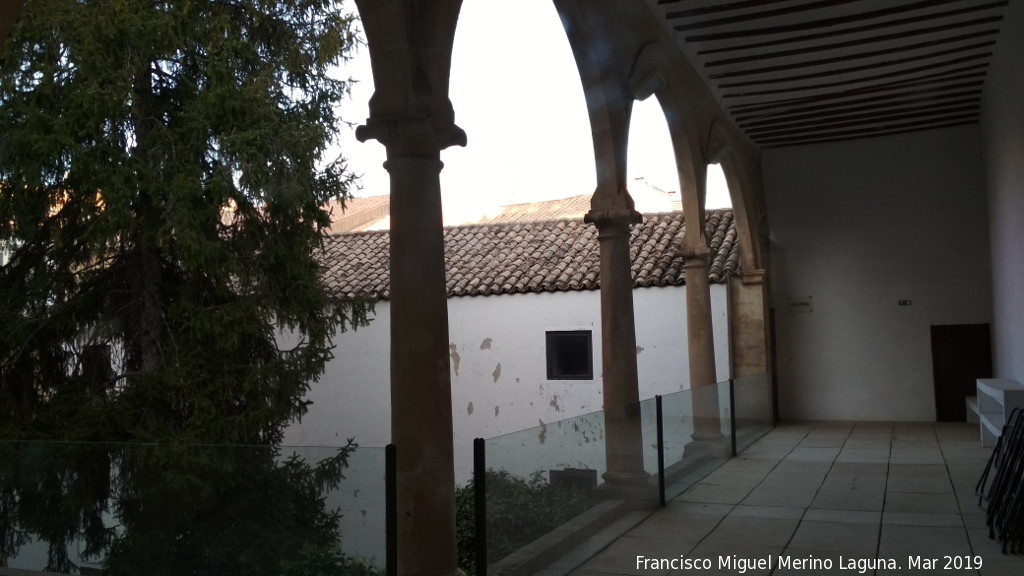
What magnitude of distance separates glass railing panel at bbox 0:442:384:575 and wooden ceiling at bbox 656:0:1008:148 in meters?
6.55

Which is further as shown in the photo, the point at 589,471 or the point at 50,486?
the point at 589,471

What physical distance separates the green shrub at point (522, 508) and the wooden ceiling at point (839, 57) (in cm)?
548

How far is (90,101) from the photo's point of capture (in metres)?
7.38

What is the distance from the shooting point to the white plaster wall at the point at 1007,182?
362 inches

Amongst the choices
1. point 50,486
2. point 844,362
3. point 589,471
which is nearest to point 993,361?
point 844,362

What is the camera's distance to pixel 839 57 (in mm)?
10484

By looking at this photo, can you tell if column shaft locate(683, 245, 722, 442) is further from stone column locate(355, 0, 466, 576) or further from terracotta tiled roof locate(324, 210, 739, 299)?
stone column locate(355, 0, 466, 576)

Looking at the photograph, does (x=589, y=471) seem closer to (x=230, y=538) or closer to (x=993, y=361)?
(x=230, y=538)

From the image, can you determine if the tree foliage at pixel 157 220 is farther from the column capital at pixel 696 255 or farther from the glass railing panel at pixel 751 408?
the glass railing panel at pixel 751 408

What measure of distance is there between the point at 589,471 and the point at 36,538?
11.4ft

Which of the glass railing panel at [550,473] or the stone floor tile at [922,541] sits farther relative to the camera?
the stone floor tile at [922,541]

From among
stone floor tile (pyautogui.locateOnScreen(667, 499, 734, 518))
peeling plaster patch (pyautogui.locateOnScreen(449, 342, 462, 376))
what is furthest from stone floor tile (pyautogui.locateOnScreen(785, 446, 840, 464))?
peeling plaster patch (pyautogui.locateOnScreen(449, 342, 462, 376))

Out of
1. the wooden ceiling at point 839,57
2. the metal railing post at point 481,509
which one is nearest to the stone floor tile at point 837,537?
the metal railing post at point 481,509

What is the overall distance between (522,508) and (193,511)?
178 cm
